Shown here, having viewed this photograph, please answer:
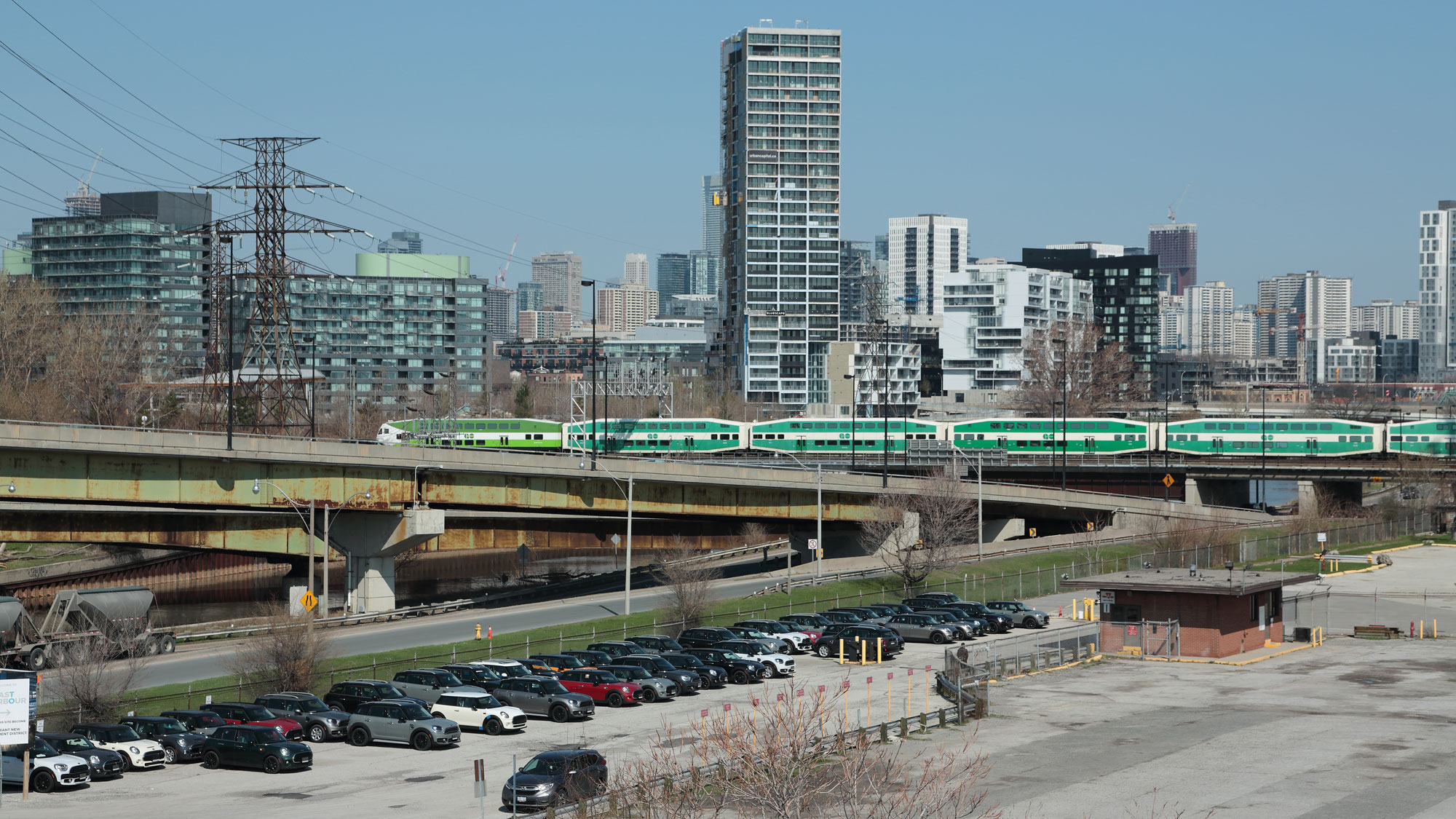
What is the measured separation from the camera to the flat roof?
51875mm

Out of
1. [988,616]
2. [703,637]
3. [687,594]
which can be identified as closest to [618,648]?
[703,637]

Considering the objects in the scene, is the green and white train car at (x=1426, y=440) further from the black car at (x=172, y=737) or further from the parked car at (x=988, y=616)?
the black car at (x=172, y=737)

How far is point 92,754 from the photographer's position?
36062mm

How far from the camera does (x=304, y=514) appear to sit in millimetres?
73500

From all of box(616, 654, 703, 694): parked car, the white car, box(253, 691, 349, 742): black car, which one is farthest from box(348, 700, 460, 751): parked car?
box(616, 654, 703, 694): parked car

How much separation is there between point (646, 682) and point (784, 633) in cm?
1238

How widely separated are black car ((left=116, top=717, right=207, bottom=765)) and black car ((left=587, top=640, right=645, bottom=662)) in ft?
52.7

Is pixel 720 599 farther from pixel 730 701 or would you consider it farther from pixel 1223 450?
pixel 1223 450

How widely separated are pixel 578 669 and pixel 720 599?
1004 inches

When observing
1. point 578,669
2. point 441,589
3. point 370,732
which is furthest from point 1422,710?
point 441,589

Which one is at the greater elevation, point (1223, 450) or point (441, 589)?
point (1223, 450)

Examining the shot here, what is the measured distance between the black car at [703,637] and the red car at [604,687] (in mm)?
7975

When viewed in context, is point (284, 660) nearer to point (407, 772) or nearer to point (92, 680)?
point (92, 680)

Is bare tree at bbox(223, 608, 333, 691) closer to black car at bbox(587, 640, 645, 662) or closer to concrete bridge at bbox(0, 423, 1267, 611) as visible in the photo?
black car at bbox(587, 640, 645, 662)
